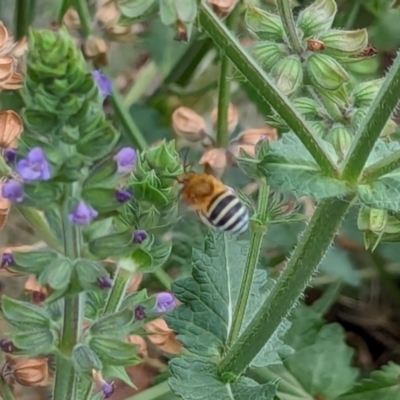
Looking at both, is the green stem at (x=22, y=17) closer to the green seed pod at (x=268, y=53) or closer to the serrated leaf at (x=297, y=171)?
the green seed pod at (x=268, y=53)

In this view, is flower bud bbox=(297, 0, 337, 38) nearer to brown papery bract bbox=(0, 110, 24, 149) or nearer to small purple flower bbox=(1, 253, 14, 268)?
brown papery bract bbox=(0, 110, 24, 149)

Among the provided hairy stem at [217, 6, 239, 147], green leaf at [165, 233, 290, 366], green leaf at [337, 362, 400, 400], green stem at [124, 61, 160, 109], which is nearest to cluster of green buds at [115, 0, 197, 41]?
green leaf at [165, 233, 290, 366]

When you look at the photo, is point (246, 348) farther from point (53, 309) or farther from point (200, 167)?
point (200, 167)

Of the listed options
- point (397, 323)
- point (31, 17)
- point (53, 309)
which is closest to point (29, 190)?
point (53, 309)

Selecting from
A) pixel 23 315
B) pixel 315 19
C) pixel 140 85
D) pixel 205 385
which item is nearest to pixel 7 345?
pixel 23 315

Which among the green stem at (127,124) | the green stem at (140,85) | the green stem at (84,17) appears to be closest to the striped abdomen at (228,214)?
the green stem at (127,124)
